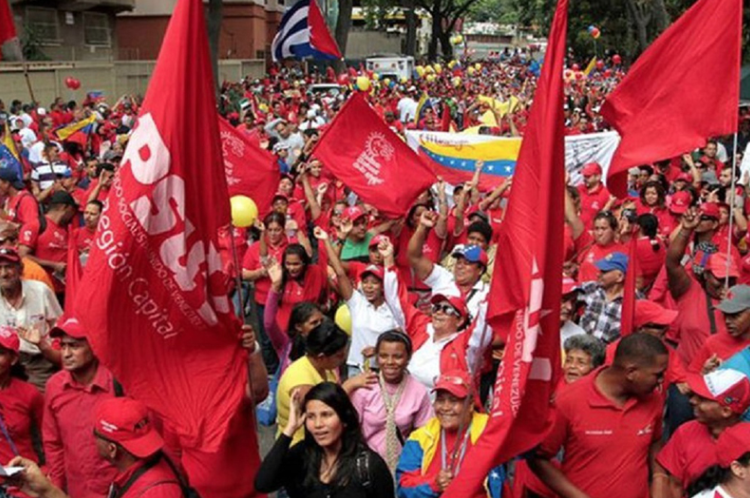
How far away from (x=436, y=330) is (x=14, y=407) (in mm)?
2250

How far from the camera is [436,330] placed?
17.7 ft

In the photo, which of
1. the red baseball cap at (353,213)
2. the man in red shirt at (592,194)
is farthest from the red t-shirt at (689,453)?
the man in red shirt at (592,194)

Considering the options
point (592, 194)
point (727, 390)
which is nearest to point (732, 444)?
point (727, 390)

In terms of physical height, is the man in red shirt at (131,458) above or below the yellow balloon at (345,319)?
above

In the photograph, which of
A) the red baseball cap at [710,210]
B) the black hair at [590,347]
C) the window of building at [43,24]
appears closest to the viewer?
the black hair at [590,347]

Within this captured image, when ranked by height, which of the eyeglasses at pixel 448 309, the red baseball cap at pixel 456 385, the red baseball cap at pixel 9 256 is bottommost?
the eyeglasses at pixel 448 309

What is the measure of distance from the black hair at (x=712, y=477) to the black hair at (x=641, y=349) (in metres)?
0.50

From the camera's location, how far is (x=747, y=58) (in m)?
30.4

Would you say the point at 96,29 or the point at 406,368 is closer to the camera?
the point at 406,368

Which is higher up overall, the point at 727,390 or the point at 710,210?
the point at 727,390

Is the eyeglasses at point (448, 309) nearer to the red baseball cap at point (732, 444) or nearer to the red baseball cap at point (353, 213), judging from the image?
the red baseball cap at point (732, 444)

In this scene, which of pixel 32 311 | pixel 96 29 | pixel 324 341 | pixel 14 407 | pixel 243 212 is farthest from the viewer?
pixel 96 29

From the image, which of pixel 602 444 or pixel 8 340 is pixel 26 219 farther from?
pixel 602 444

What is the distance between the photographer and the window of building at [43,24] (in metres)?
30.1
